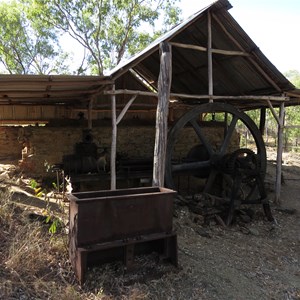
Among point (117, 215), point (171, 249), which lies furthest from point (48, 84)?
point (171, 249)

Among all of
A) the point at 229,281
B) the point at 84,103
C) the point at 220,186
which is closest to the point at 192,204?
the point at 220,186

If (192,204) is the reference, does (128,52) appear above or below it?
above

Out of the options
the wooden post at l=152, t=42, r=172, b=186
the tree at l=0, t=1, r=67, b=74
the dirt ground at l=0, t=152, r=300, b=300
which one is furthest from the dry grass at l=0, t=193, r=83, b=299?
the tree at l=0, t=1, r=67, b=74

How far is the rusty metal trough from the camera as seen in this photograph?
10.9 ft

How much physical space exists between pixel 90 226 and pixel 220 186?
475 centimetres

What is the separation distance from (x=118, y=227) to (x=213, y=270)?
146 cm

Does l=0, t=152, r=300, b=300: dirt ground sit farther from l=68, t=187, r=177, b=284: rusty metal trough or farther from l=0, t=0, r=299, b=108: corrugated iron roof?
l=0, t=0, r=299, b=108: corrugated iron roof

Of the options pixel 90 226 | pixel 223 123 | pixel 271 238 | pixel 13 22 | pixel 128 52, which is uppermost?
pixel 13 22

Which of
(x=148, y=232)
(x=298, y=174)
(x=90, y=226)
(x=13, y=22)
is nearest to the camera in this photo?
(x=90, y=226)

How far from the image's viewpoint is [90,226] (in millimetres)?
3355

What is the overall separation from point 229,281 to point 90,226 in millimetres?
1838

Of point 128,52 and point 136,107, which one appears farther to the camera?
point 128,52

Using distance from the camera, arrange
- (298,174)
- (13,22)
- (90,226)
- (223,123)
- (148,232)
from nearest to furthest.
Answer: (90,226) < (148,232) < (223,123) < (298,174) < (13,22)

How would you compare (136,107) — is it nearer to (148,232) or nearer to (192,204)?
(192,204)
